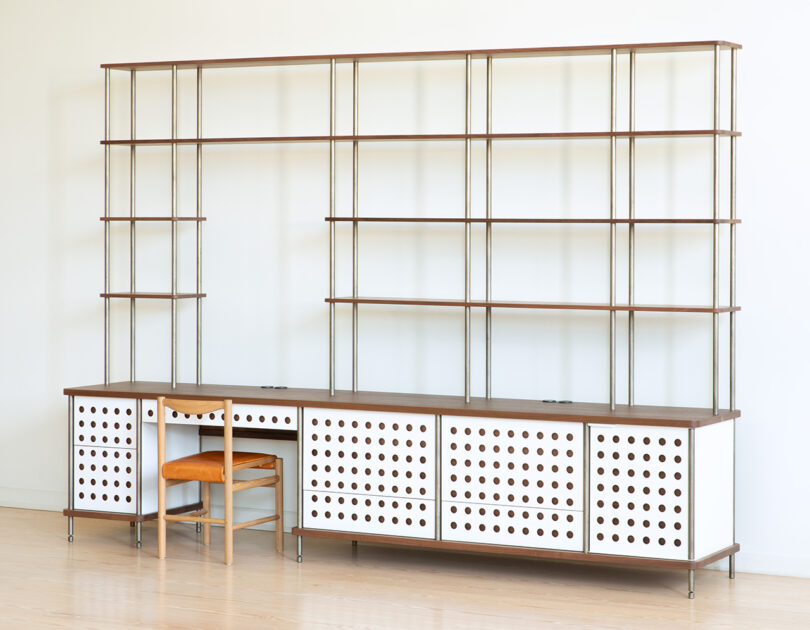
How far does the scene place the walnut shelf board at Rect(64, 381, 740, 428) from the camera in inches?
182

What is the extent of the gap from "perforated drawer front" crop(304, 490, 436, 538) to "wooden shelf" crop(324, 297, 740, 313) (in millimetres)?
872

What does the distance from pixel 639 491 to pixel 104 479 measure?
254 centimetres

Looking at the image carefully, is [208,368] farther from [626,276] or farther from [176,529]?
[626,276]

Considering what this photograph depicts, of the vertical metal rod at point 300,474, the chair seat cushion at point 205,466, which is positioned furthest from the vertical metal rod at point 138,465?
the vertical metal rod at point 300,474

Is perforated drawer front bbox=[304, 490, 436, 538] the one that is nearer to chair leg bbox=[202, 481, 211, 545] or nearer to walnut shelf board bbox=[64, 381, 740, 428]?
walnut shelf board bbox=[64, 381, 740, 428]

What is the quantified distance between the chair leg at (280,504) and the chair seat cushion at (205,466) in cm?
11

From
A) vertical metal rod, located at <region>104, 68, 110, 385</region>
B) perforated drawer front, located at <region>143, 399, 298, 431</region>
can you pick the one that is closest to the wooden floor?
perforated drawer front, located at <region>143, 399, 298, 431</region>

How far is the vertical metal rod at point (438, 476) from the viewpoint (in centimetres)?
487

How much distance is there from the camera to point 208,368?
5891mm

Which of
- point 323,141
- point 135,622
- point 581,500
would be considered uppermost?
point 323,141

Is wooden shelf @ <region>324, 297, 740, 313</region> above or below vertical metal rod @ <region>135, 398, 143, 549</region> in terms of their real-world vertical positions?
above

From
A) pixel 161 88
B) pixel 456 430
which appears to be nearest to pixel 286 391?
pixel 456 430

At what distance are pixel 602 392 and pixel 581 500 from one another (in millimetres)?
667

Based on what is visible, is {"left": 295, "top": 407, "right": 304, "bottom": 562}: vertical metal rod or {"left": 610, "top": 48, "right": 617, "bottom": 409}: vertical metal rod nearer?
{"left": 610, "top": 48, "right": 617, "bottom": 409}: vertical metal rod
